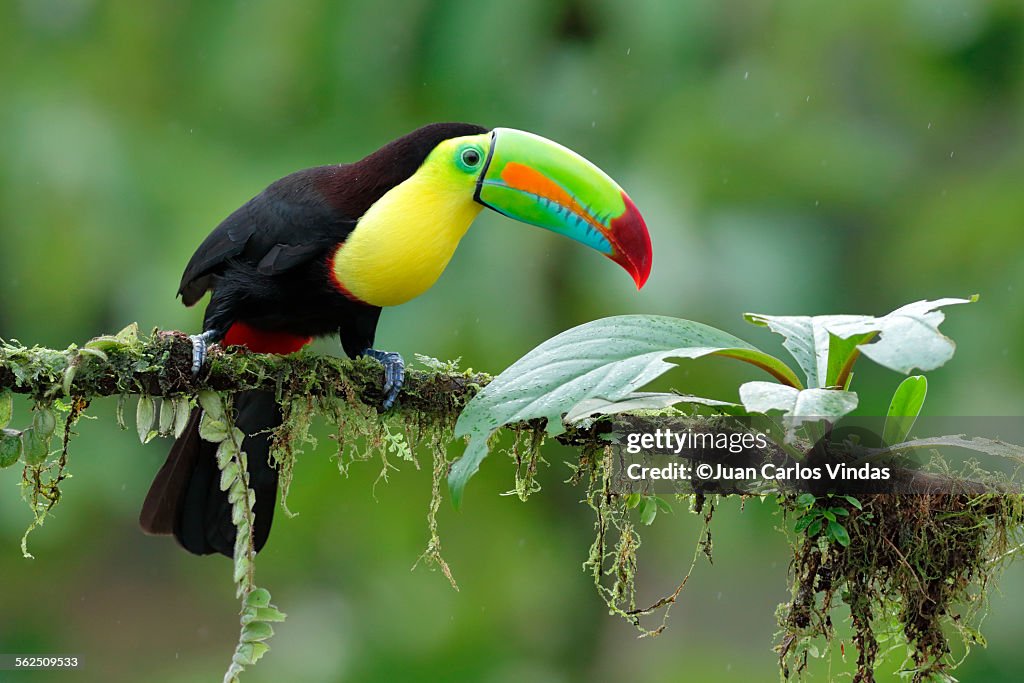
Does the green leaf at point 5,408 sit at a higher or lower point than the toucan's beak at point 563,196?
lower

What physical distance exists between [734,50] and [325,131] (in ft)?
5.72

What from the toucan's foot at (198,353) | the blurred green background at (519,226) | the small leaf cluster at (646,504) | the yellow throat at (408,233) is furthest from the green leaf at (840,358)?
the blurred green background at (519,226)

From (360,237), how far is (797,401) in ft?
3.61

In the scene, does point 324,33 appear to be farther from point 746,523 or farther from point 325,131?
point 746,523

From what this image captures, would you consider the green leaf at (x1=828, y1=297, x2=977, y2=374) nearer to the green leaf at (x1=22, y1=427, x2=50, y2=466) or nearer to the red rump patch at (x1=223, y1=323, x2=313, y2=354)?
the green leaf at (x1=22, y1=427, x2=50, y2=466)

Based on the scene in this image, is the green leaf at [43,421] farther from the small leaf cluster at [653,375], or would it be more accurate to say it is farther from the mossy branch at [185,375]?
the small leaf cluster at [653,375]

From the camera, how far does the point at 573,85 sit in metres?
4.34

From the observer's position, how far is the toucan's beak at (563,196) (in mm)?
2283

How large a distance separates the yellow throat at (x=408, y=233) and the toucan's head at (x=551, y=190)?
2 centimetres

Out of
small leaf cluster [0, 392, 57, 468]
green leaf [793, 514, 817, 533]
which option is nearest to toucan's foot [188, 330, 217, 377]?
small leaf cluster [0, 392, 57, 468]

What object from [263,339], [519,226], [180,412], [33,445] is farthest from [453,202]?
[519,226]

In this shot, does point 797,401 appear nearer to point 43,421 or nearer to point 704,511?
point 704,511

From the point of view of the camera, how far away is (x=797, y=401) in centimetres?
161

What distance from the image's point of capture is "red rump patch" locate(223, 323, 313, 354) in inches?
106
